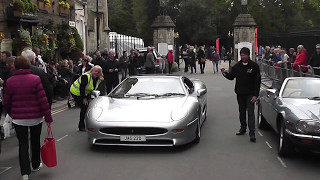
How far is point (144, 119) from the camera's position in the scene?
7.54 m

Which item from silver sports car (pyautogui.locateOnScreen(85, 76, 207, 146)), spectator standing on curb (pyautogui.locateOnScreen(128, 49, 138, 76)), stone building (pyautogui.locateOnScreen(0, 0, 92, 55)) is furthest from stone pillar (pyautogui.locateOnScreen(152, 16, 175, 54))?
silver sports car (pyautogui.locateOnScreen(85, 76, 207, 146))

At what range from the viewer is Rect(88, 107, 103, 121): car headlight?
778cm

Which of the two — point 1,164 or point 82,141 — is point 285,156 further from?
point 1,164

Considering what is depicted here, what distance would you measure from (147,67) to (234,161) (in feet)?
44.3

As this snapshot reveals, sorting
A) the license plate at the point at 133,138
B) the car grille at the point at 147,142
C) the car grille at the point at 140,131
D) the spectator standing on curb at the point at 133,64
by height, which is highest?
the spectator standing on curb at the point at 133,64

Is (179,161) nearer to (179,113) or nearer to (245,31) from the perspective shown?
(179,113)

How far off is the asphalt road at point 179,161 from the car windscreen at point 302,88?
3.22 feet

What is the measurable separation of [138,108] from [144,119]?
47cm

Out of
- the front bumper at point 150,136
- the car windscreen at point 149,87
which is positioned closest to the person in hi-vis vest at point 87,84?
the car windscreen at point 149,87

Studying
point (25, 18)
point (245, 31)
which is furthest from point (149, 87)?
point (245, 31)

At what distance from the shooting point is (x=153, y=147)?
7.81 m

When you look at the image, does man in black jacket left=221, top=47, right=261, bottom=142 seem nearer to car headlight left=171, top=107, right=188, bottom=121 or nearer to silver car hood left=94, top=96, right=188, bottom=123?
silver car hood left=94, top=96, right=188, bottom=123

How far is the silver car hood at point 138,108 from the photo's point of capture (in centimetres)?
759

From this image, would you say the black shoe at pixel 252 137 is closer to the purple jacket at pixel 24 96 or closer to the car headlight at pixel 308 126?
the car headlight at pixel 308 126
